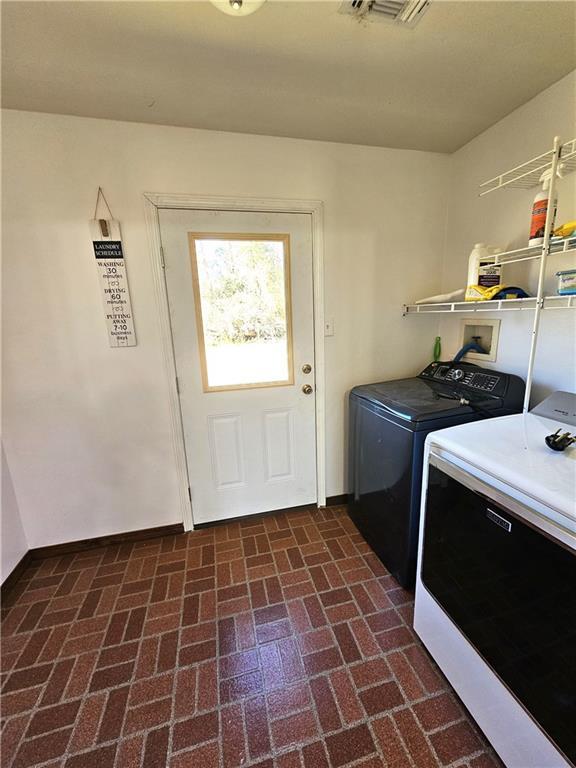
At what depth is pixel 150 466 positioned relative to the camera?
1.96 metres

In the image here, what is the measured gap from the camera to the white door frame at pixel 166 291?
171 centimetres

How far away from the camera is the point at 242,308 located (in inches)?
75.2

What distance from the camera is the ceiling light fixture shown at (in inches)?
37.1

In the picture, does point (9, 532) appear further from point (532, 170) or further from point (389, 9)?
point (532, 170)

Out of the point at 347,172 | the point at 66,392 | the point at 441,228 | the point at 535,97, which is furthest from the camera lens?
the point at 441,228

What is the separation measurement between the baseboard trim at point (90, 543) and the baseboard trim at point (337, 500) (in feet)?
3.50

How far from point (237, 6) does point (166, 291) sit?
46.8 inches

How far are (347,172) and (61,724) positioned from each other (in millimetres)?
2951

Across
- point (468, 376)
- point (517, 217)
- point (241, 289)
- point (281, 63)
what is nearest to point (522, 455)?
point (468, 376)

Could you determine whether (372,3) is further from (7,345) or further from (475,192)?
(7,345)

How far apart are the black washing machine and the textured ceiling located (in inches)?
53.3

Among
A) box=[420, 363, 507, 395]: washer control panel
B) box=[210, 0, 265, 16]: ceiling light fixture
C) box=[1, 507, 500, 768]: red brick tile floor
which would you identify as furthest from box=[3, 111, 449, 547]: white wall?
box=[210, 0, 265, 16]: ceiling light fixture

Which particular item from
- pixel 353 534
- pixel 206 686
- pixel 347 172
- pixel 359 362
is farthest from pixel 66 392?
pixel 347 172

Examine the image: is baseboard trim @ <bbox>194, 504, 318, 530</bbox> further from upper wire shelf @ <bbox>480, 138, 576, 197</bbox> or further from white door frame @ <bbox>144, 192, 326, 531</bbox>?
upper wire shelf @ <bbox>480, 138, 576, 197</bbox>
